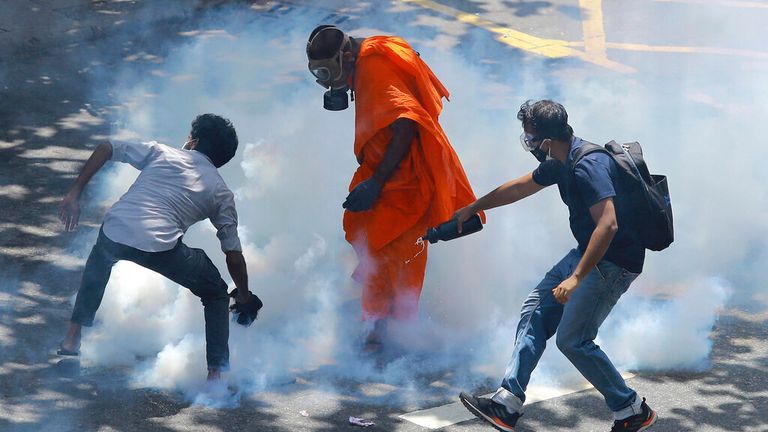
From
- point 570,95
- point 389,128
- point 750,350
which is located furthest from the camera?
point 570,95

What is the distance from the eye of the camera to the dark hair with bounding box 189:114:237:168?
5285 mm

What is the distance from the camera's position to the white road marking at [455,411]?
5.22 meters

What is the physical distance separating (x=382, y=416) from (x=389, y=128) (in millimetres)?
1448

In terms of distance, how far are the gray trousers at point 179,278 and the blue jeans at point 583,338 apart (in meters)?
1.31

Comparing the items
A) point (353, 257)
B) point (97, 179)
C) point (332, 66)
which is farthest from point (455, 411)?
point (97, 179)

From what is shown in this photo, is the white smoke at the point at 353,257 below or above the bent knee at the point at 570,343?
above

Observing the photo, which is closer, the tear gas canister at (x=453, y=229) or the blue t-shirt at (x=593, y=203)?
the blue t-shirt at (x=593, y=203)

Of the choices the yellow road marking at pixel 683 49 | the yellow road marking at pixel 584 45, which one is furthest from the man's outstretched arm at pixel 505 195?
the yellow road marking at pixel 683 49

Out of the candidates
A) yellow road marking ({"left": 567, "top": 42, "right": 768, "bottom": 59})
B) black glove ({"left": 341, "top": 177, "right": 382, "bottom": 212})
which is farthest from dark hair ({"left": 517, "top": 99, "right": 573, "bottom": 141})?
yellow road marking ({"left": 567, "top": 42, "right": 768, "bottom": 59})

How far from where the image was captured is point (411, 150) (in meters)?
5.73

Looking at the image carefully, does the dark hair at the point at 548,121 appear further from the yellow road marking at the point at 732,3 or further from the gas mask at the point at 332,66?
the yellow road marking at the point at 732,3

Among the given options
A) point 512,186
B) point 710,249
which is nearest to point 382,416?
point 512,186

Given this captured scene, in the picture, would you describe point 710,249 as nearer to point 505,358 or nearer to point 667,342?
point 667,342

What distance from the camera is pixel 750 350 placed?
614 cm
